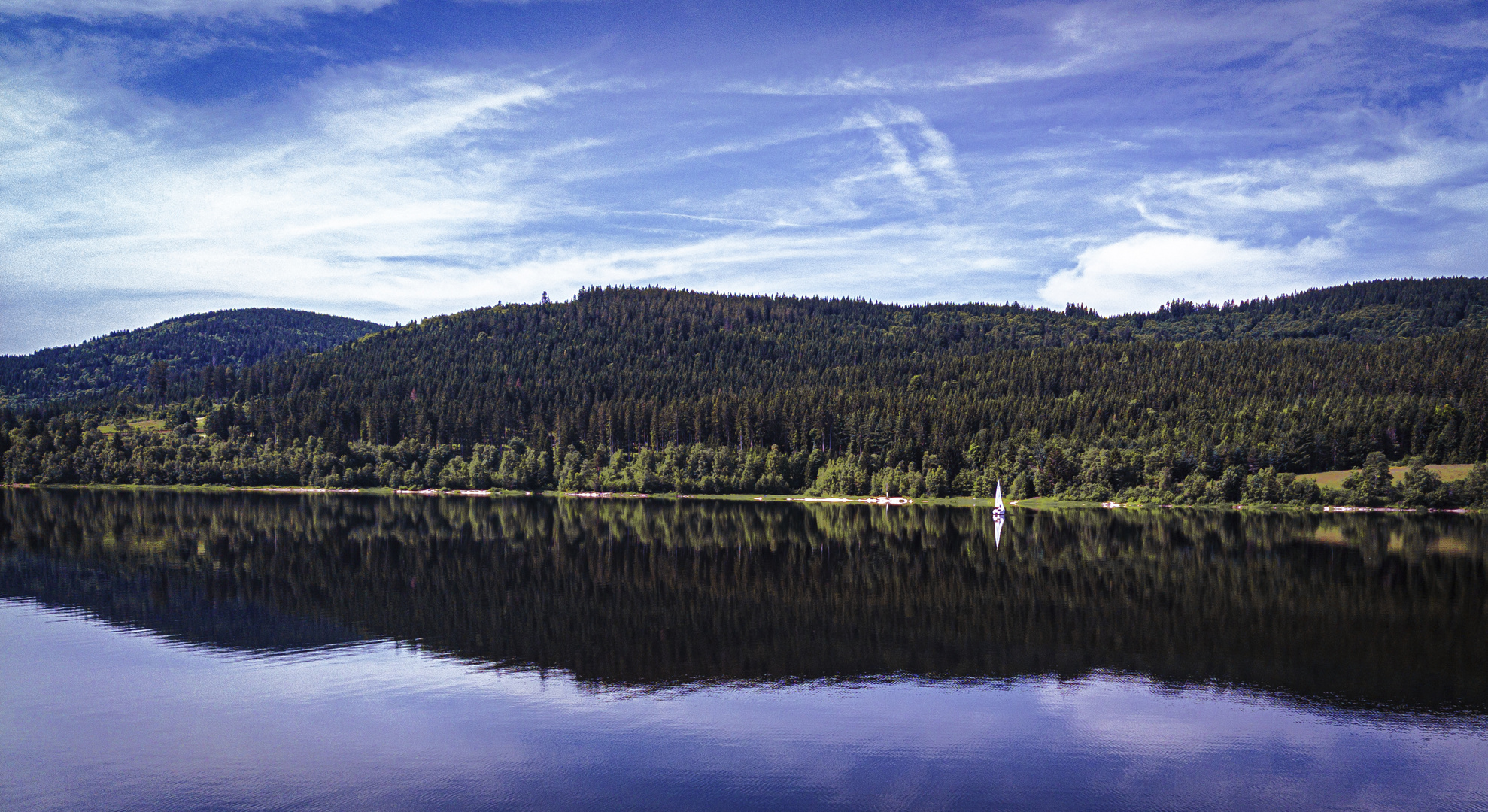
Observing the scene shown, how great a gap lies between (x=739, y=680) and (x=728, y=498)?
406 feet

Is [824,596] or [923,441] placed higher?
[923,441]

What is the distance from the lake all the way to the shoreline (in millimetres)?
63518

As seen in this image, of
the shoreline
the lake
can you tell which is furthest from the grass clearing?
the lake

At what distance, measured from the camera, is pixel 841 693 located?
32250mm

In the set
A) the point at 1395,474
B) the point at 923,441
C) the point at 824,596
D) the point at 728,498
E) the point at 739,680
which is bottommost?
the point at 739,680

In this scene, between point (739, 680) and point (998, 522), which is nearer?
point (739, 680)

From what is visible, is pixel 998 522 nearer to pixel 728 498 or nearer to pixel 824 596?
pixel 728 498

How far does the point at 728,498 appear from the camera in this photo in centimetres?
15762

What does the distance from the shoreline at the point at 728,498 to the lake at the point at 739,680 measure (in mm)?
63518

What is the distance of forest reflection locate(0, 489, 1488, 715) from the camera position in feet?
121

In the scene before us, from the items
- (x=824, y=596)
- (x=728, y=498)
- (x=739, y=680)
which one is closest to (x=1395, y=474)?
(x=728, y=498)

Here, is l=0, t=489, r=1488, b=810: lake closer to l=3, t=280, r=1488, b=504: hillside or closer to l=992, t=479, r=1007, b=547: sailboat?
l=992, t=479, r=1007, b=547: sailboat

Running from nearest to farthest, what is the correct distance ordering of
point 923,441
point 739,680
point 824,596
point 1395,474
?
point 739,680, point 824,596, point 1395,474, point 923,441

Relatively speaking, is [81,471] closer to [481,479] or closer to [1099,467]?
[481,479]
